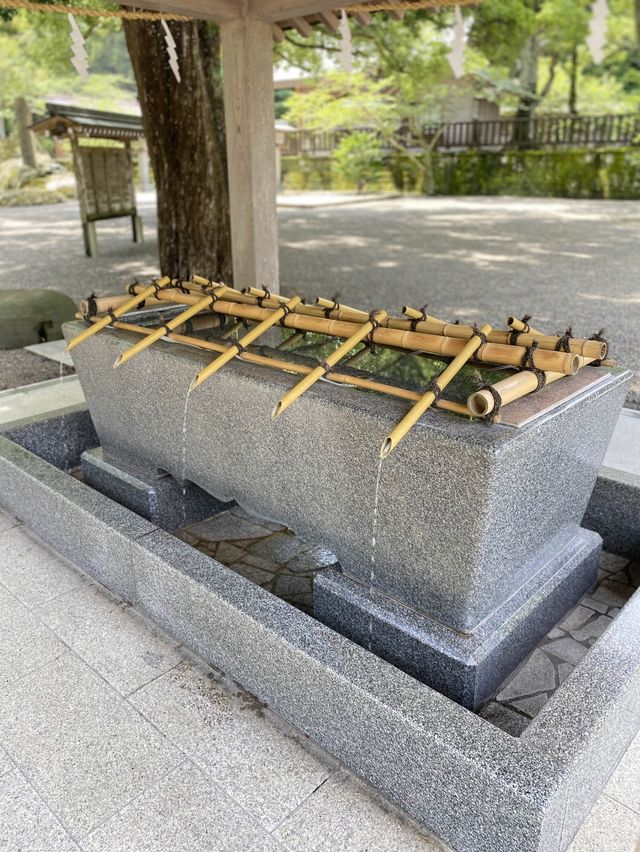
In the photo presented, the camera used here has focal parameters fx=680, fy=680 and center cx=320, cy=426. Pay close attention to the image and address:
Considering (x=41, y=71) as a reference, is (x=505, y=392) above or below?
below

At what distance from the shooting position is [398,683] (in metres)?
1.88

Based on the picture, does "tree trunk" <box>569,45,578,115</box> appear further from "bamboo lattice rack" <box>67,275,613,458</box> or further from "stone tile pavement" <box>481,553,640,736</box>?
"stone tile pavement" <box>481,553,640,736</box>

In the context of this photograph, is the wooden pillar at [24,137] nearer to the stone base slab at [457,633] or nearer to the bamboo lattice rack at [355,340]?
the bamboo lattice rack at [355,340]

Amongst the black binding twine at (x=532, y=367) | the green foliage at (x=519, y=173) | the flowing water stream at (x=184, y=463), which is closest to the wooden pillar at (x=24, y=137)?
the green foliage at (x=519, y=173)

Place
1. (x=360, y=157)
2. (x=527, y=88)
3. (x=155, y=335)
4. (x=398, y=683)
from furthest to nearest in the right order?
1. (x=360, y=157)
2. (x=527, y=88)
3. (x=155, y=335)
4. (x=398, y=683)

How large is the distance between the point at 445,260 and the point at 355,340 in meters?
8.20

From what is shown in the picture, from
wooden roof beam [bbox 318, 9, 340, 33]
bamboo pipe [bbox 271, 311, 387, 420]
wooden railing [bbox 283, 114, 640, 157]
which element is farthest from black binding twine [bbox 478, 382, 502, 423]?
wooden railing [bbox 283, 114, 640, 157]

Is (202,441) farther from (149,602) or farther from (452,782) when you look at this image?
(452,782)

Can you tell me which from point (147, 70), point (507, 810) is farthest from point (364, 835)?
point (147, 70)

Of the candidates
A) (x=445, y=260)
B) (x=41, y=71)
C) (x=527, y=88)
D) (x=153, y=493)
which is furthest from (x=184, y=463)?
(x=41, y=71)

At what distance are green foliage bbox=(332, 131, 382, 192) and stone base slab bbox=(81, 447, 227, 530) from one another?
20928 millimetres

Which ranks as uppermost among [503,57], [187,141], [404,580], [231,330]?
[503,57]

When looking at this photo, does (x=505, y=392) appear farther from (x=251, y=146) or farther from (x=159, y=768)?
(x=251, y=146)

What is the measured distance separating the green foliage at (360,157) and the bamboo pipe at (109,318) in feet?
67.6
